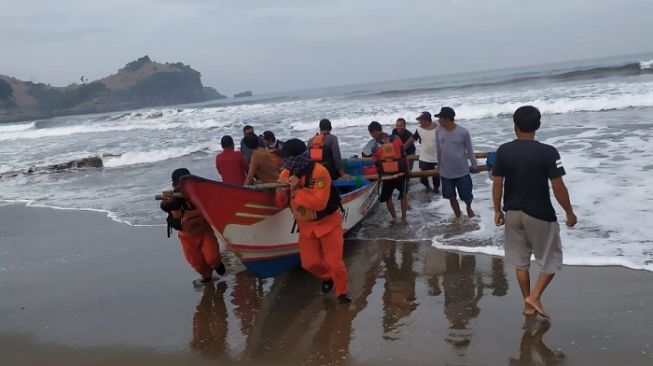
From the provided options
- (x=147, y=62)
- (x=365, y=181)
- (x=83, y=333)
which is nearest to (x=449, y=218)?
(x=365, y=181)

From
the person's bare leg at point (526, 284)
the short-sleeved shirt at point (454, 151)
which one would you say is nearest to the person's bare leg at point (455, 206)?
the short-sleeved shirt at point (454, 151)

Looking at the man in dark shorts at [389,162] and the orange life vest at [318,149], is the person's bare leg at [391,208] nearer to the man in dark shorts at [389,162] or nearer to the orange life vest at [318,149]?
the man in dark shorts at [389,162]

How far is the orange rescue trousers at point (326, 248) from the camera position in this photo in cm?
471

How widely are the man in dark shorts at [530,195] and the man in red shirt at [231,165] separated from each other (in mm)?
3807

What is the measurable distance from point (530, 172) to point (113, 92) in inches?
5195

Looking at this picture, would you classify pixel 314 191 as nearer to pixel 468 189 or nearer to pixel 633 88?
pixel 468 189

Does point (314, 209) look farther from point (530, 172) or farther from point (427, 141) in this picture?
point (427, 141)

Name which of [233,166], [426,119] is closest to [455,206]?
[426,119]

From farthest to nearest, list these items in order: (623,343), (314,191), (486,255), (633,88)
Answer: (633,88), (486,255), (314,191), (623,343)

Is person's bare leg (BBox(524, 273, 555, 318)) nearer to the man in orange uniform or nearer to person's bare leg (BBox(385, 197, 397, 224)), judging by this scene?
the man in orange uniform

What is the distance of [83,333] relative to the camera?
4730mm

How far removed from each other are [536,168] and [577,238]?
9.47 ft

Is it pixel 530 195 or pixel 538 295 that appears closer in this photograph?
pixel 530 195

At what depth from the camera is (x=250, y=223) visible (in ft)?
16.6
